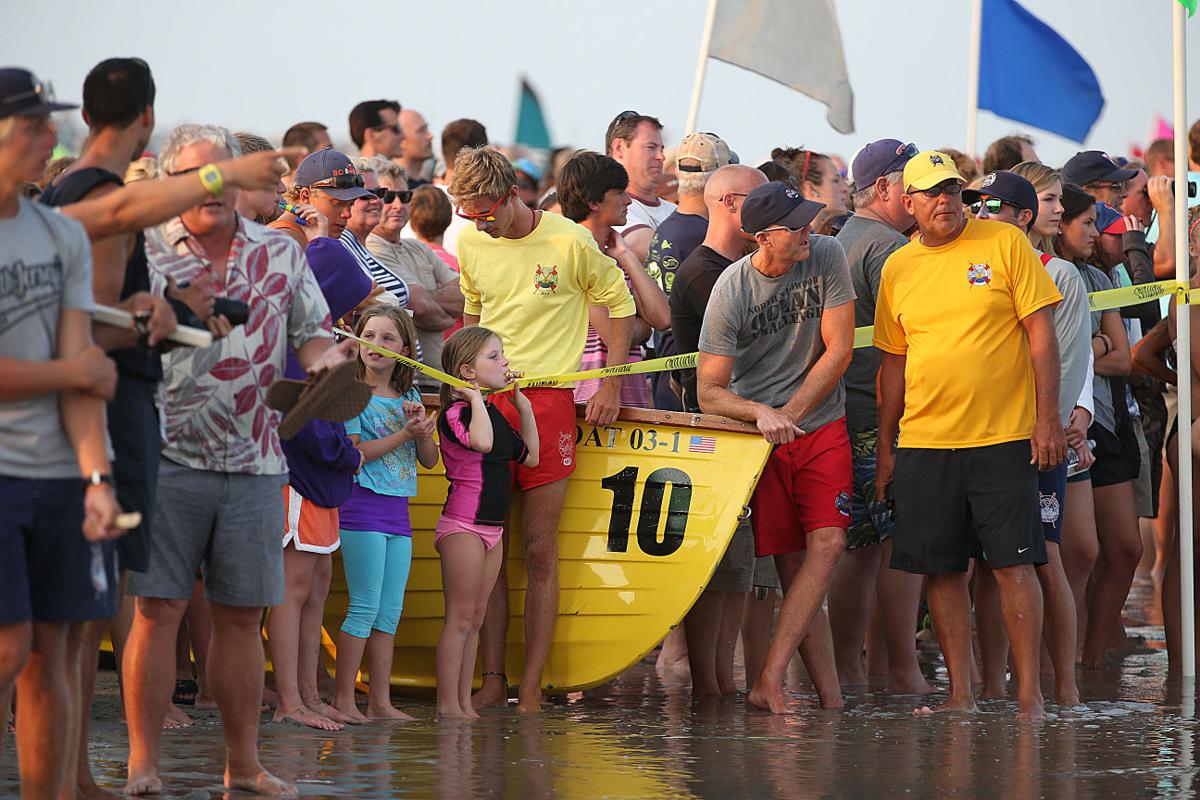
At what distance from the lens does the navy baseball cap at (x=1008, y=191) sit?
7794 mm

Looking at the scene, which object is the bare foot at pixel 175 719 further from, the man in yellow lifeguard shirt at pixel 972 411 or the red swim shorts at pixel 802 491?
the man in yellow lifeguard shirt at pixel 972 411

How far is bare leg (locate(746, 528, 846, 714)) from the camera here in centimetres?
753

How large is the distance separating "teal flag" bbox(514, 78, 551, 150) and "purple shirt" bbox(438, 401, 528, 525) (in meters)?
14.4

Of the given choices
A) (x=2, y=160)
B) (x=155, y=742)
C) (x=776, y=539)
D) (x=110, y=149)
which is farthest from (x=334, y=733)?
(x=2, y=160)

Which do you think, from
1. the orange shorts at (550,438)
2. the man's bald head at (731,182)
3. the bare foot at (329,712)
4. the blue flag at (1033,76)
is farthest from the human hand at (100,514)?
the blue flag at (1033,76)

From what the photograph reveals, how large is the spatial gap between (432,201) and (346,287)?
2.74 metres

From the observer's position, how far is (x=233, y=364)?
535cm

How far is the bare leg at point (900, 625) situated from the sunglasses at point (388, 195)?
9.36ft

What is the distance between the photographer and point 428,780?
577 cm

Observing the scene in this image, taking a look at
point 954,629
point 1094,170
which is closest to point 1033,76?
point 1094,170

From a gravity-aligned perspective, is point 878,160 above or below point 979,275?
above

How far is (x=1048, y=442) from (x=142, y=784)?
3793mm

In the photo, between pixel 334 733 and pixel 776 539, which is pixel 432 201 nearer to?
pixel 776 539

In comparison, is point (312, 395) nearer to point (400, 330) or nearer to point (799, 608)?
point (400, 330)
